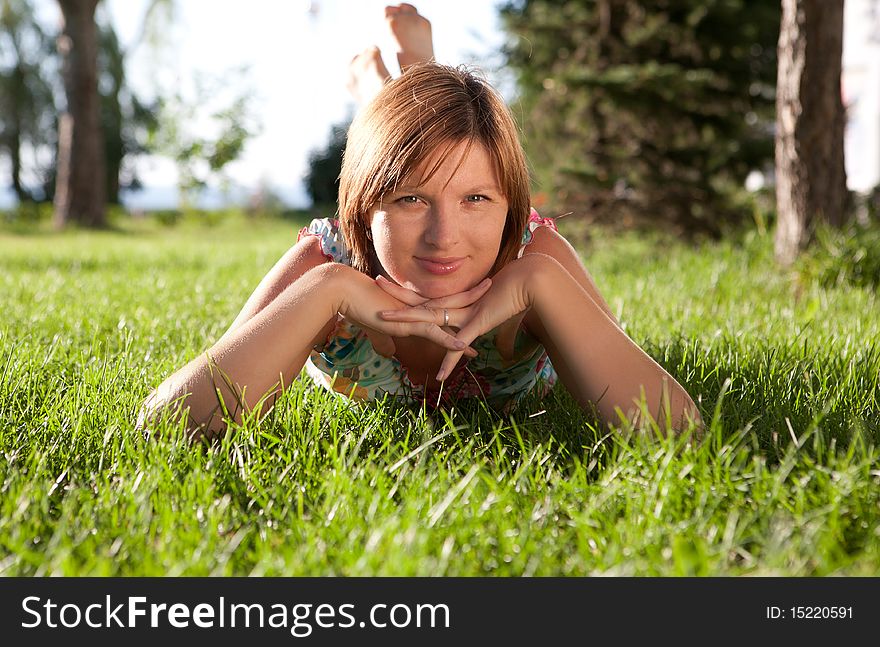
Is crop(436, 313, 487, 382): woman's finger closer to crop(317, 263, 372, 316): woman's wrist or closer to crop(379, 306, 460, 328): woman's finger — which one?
crop(379, 306, 460, 328): woman's finger

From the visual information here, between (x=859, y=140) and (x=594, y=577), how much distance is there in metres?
11.2

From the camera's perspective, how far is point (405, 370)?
2141 millimetres

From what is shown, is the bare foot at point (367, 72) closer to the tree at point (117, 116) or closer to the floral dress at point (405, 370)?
the floral dress at point (405, 370)

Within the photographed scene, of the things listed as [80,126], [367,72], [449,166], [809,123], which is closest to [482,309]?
[449,166]

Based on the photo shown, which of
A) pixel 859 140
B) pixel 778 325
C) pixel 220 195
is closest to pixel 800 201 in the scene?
pixel 778 325

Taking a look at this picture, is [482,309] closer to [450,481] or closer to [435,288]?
[435,288]

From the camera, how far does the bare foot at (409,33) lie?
329cm

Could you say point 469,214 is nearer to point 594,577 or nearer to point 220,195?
point 594,577

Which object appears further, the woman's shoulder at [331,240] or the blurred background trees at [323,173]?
the blurred background trees at [323,173]

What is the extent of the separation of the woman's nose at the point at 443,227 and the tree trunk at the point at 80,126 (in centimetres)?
1179

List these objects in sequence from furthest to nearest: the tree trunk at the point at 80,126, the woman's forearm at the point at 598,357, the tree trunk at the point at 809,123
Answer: the tree trunk at the point at 80,126
the tree trunk at the point at 809,123
the woman's forearm at the point at 598,357

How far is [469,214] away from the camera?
1776 mm

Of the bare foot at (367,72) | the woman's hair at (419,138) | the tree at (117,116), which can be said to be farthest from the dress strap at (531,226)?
the tree at (117,116)

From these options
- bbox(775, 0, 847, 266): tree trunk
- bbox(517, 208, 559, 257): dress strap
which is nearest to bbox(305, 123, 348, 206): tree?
bbox(775, 0, 847, 266): tree trunk
